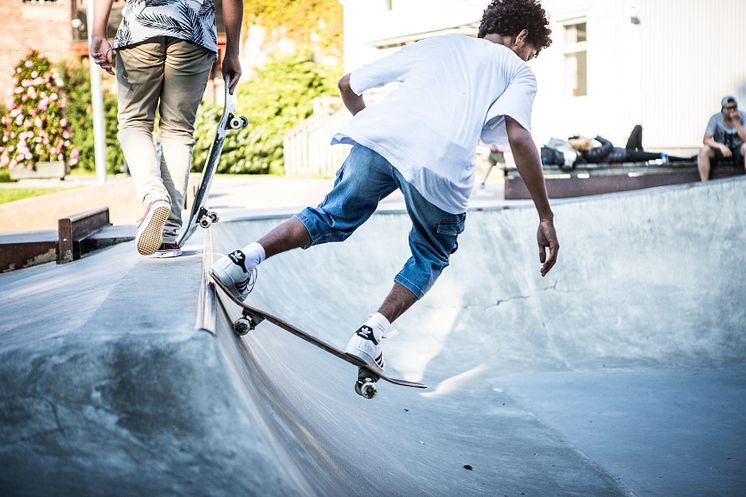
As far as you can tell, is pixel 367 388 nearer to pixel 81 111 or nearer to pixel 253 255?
pixel 253 255

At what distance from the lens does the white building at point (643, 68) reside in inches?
584

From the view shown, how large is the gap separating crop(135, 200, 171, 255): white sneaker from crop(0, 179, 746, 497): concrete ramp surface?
0.30 ft

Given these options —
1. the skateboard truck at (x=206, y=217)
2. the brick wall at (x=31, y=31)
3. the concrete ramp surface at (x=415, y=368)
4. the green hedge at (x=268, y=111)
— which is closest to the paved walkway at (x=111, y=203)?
the concrete ramp surface at (x=415, y=368)

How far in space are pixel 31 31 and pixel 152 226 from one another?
92.2 feet

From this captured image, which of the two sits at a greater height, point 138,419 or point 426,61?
point 426,61

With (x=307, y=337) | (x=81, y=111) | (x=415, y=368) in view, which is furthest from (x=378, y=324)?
(x=81, y=111)

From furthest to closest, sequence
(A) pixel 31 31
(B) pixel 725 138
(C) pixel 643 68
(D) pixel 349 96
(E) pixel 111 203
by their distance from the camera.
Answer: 1. (A) pixel 31 31
2. (C) pixel 643 68
3. (B) pixel 725 138
4. (E) pixel 111 203
5. (D) pixel 349 96

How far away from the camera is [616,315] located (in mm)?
6152

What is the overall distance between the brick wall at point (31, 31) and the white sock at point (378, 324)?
88.3ft

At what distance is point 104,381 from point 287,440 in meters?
0.56

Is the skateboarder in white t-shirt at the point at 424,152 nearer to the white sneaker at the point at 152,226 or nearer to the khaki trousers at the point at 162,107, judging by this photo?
the white sneaker at the point at 152,226

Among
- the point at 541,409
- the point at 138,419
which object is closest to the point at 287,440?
the point at 138,419

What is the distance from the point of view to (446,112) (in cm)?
308

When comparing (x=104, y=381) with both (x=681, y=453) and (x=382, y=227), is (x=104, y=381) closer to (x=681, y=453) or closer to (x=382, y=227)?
(x=681, y=453)
